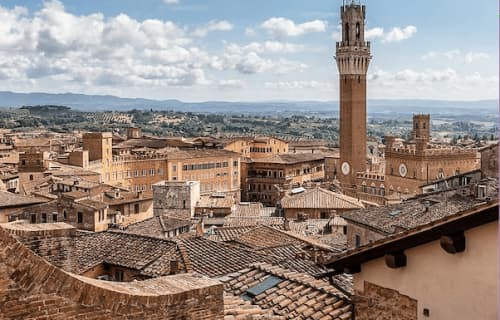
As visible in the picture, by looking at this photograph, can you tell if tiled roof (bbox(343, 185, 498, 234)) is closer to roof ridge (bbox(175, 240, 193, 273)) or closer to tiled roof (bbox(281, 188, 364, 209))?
roof ridge (bbox(175, 240, 193, 273))

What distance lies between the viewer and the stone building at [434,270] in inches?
252

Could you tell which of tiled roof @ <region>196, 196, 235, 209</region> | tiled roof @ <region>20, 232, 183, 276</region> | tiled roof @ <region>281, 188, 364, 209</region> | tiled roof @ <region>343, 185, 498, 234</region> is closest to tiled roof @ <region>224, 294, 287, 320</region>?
tiled roof @ <region>20, 232, 183, 276</region>

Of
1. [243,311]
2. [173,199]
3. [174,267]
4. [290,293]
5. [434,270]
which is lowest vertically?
[173,199]

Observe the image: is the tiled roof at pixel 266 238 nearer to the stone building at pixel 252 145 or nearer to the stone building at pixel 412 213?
the stone building at pixel 412 213

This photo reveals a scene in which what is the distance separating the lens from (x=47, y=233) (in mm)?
9305

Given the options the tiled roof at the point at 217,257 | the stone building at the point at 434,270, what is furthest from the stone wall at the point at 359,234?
the stone building at the point at 434,270

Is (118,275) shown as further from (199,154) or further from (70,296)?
(199,154)

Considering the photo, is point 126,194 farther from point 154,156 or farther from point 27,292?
point 27,292

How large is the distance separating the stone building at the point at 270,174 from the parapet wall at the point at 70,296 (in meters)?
89.6

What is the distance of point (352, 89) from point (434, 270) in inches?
3789

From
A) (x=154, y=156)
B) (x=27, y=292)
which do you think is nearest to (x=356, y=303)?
(x=27, y=292)

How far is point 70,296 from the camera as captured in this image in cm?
572

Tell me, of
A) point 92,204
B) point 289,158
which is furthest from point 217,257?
point 289,158

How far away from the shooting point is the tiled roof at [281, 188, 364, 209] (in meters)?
47.2
